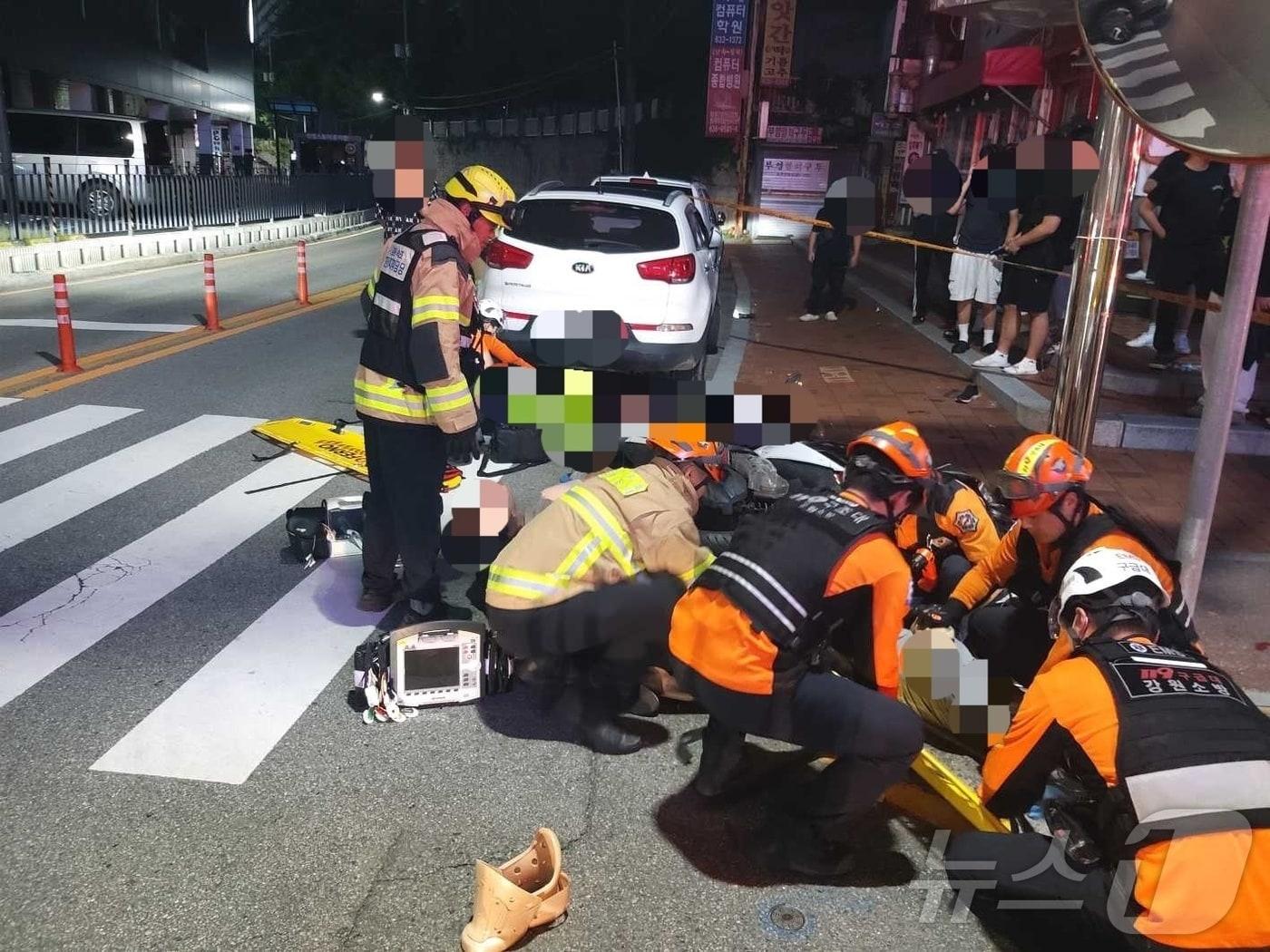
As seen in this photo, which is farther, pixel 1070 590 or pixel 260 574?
pixel 260 574

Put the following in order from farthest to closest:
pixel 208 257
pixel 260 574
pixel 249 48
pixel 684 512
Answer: pixel 249 48 < pixel 208 257 < pixel 260 574 < pixel 684 512

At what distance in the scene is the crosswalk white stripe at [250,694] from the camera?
3592 millimetres

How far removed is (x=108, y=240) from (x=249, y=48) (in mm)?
26547

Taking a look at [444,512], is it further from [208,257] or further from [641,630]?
[208,257]

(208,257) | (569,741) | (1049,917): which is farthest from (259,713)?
(208,257)

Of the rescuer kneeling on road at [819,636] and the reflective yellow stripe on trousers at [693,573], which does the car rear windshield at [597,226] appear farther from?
the rescuer kneeling on road at [819,636]

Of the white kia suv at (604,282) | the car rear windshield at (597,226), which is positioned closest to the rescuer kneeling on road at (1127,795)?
the white kia suv at (604,282)

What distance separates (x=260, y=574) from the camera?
523 cm

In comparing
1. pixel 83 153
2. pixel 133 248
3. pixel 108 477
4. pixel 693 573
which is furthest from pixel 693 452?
pixel 83 153

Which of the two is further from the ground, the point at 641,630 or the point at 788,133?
the point at 788,133

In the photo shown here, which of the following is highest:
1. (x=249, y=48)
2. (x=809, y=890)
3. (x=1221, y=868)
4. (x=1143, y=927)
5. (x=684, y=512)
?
(x=249, y=48)

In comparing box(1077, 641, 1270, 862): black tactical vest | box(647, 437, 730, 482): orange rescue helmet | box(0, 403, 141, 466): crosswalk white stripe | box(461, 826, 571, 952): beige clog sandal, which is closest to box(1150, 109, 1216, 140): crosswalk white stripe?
box(1077, 641, 1270, 862): black tactical vest

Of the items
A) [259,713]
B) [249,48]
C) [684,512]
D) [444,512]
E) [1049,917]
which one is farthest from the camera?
[249,48]

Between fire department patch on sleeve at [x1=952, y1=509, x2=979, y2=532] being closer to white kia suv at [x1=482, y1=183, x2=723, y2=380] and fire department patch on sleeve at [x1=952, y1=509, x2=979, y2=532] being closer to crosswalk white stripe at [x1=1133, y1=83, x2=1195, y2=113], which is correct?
crosswalk white stripe at [x1=1133, y1=83, x2=1195, y2=113]
